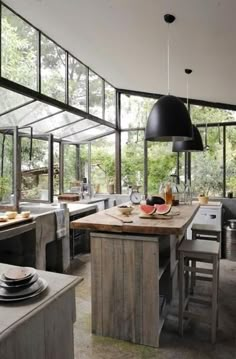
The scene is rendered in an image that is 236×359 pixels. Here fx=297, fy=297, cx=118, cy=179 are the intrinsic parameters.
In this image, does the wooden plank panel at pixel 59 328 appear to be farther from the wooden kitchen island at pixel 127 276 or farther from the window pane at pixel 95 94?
the window pane at pixel 95 94

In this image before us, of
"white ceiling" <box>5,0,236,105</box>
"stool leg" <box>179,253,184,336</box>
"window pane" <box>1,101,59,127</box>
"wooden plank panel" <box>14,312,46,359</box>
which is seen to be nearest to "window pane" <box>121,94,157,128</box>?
"white ceiling" <box>5,0,236,105</box>

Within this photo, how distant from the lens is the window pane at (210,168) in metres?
5.67

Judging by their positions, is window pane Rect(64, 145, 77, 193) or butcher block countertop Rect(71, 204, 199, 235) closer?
butcher block countertop Rect(71, 204, 199, 235)

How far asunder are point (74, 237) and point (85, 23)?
10.1 ft

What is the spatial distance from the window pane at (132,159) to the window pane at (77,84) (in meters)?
1.54

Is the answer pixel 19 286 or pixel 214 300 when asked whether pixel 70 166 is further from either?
pixel 19 286

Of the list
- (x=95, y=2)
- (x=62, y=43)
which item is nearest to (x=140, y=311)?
(x=95, y=2)

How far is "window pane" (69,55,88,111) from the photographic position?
184 inches

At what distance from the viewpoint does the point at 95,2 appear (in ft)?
9.83

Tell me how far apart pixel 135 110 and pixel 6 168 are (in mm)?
3417

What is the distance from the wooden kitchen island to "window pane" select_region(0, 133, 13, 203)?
146 cm

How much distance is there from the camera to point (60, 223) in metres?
3.68

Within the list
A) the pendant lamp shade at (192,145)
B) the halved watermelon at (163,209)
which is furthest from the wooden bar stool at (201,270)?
the pendant lamp shade at (192,145)

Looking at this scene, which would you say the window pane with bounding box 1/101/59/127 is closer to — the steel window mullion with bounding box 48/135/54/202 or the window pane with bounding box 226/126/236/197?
the steel window mullion with bounding box 48/135/54/202
